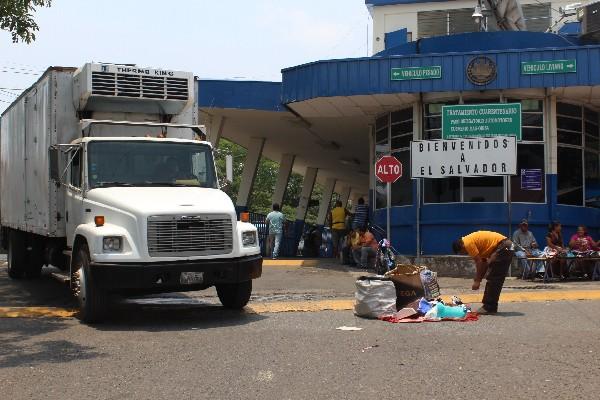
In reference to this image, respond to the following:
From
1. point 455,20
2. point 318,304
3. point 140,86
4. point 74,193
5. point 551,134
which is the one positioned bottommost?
point 318,304

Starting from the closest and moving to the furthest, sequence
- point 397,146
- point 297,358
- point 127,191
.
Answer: point 297,358, point 127,191, point 397,146

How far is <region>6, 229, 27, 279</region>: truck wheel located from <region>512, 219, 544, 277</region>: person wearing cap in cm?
1025

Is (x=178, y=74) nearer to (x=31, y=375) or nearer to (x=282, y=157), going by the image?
(x=31, y=375)

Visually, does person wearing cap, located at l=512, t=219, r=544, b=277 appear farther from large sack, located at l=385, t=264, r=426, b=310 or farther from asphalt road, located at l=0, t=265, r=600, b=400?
large sack, located at l=385, t=264, r=426, b=310

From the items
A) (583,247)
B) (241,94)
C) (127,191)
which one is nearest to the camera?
(127,191)

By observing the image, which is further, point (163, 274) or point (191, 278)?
point (191, 278)

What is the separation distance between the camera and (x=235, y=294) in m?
10.2

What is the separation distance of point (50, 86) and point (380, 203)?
9.87 m

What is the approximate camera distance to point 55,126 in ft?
34.2

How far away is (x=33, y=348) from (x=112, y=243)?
5.46ft

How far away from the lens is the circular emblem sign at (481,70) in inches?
620

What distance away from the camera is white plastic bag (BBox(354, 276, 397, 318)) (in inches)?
374

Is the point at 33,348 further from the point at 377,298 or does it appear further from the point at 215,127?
the point at 215,127

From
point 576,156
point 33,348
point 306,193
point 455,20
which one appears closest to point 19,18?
point 33,348
